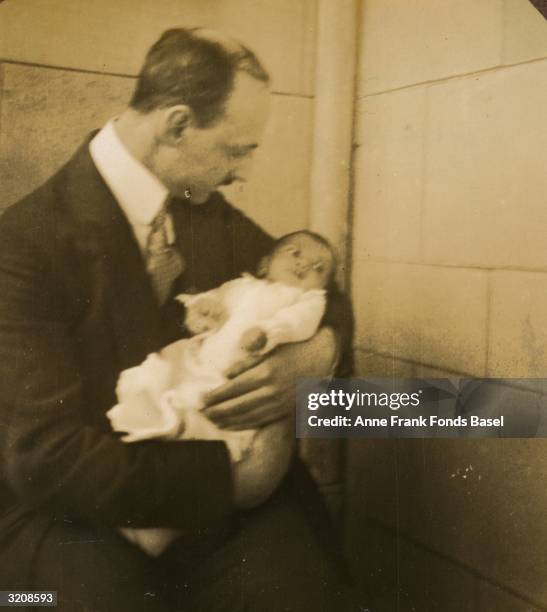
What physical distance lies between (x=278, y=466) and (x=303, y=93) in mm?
1165

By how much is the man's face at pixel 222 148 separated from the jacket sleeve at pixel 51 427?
0.44m

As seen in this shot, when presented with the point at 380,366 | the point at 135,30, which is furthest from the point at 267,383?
the point at 135,30

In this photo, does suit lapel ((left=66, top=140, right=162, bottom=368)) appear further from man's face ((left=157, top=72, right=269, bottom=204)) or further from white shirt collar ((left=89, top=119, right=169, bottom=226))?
man's face ((left=157, top=72, right=269, bottom=204))

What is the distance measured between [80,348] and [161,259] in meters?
0.36

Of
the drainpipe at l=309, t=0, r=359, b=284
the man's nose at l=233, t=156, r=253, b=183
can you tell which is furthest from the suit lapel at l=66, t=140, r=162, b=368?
the drainpipe at l=309, t=0, r=359, b=284

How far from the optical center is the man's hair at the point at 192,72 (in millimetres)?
2492

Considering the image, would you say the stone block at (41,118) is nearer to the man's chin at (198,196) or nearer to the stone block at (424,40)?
the man's chin at (198,196)

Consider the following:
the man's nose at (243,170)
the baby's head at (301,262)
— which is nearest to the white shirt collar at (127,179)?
the man's nose at (243,170)

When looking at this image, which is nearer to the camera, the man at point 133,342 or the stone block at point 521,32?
the man at point 133,342

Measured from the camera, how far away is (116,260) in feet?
8.15

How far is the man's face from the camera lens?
8.27 feet

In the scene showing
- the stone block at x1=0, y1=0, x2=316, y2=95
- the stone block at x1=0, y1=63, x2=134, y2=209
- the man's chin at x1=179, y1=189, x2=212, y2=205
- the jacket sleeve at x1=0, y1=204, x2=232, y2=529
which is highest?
the stone block at x1=0, y1=0, x2=316, y2=95

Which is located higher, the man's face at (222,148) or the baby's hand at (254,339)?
the man's face at (222,148)

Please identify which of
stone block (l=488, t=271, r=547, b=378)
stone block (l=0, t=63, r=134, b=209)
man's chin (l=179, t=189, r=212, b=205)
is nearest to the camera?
stone block (l=0, t=63, r=134, b=209)
